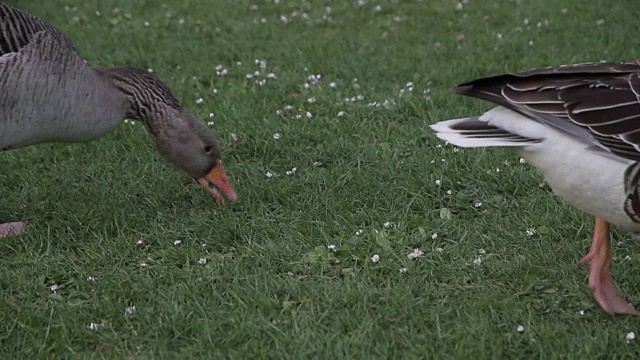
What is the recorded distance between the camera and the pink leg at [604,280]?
404cm

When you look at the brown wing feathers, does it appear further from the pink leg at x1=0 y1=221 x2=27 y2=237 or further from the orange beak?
the pink leg at x1=0 y1=221 x2=27 y2=237

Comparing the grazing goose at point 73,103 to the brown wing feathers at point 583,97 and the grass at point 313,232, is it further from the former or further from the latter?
the brown wing feathers at point 583,97

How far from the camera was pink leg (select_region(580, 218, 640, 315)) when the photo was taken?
13.2 ft

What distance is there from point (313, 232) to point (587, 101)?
1.70 meters

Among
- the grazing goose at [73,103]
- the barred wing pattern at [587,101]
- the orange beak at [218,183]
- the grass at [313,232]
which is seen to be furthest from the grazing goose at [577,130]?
the grazing goose at [73,103]

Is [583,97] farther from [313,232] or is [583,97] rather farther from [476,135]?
[313,232]

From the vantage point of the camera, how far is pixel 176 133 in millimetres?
5352

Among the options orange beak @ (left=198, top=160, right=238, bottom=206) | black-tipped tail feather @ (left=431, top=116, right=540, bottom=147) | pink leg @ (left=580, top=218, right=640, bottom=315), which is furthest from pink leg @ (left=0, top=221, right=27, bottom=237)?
pink leg @ (left=580, top=218, right=640, bottom=315)

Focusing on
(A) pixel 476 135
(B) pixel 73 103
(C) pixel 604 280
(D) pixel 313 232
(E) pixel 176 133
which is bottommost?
(D) pixel 313 232

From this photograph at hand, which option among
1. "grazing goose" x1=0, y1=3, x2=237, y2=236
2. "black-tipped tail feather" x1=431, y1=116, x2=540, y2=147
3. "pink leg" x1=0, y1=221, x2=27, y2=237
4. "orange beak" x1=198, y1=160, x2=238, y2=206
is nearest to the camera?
"black-tipped tail feather" x1=431, y1=116, x2=540, y2=147

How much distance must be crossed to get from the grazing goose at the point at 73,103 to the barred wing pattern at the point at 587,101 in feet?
6.34

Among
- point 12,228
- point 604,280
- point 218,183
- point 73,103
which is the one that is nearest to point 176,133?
point 218,183

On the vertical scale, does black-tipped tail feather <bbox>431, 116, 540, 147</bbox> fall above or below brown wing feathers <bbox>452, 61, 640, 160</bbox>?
below

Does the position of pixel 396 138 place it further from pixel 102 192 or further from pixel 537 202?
pixel 102 192
